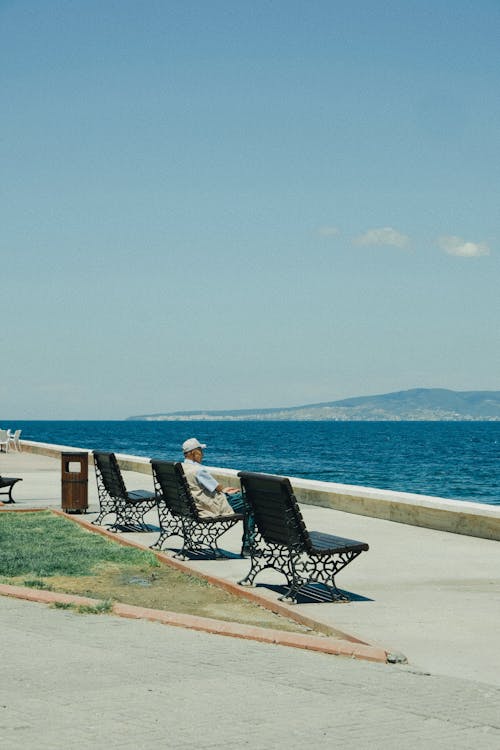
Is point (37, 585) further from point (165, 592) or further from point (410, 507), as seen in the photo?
point (410, 507)

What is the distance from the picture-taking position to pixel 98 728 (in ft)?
17.3

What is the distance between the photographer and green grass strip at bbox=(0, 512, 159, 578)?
420 inches

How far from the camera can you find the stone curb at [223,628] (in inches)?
279

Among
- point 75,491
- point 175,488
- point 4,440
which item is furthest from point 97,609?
point 4,440

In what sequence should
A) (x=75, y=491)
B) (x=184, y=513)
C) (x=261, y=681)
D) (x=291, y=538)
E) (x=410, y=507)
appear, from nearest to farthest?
(x=261, y=681) → (x=291, y=538) → (x=184, y=513) → (x=410, y=507) → (x=75, y=491)

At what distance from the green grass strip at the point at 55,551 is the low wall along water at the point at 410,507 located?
14.3ft

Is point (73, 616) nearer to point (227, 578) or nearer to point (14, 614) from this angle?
point (14, 614)

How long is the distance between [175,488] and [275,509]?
8.15ft

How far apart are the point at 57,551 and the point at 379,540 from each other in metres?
4.01

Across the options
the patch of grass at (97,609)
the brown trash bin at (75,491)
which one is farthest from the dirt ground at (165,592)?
the brown trash bin at (75,491)

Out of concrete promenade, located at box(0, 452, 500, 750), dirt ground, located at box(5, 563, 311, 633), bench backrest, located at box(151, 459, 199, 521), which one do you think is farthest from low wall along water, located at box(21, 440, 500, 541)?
dirt ground, located at box(5, 563, 311, 633)

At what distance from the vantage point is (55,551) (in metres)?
12.0

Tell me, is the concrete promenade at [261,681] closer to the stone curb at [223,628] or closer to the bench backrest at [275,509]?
the stone curb at [223,628]

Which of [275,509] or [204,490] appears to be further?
[204,490]
